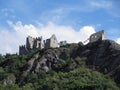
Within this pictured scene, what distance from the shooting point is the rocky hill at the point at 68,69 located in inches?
3497

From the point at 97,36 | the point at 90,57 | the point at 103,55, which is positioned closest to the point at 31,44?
the point at 97,36

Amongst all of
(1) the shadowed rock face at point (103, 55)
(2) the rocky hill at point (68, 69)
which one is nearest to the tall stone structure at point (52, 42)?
(2) the rocky hill at point (68, 69)

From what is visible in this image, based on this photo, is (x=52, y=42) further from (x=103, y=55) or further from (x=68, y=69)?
(x=103, y=55)

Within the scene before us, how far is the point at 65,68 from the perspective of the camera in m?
103

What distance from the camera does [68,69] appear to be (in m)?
102

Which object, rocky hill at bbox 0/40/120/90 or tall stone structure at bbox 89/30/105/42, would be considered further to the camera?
tall stone structure at bbox 89/30/105/42

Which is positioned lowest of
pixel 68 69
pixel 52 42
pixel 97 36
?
pixel 68 69

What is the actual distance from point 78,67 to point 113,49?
918 centimetres

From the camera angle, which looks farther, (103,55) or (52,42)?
(52,42)

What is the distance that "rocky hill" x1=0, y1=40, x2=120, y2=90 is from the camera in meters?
88.8

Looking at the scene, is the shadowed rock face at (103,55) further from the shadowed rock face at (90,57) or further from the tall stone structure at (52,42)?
the tall stone structure at (52,42)

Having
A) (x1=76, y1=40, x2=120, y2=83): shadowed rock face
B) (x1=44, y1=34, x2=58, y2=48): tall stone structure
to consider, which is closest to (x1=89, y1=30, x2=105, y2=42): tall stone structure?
(x1=76, y1=40, x2=120, y2=83): shadowed rock face

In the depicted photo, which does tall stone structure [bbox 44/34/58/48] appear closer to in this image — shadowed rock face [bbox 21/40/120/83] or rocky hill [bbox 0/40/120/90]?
rocky hill [bbox 0/40/120/90]

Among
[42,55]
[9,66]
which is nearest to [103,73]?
[42,55]
